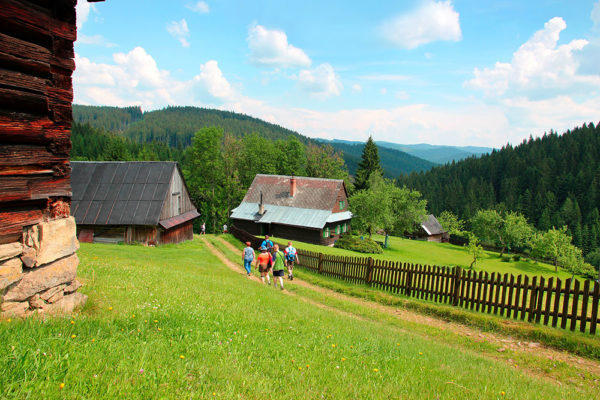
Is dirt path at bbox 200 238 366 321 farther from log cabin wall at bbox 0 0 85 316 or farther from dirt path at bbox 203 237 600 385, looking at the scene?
log cabin wall at bbox 0 0 85 316

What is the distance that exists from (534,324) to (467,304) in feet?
7.41

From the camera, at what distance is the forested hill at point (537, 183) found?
10000 centimetres

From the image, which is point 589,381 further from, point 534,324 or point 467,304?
point 467,304

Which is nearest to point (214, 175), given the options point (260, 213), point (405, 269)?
point (260, 213)

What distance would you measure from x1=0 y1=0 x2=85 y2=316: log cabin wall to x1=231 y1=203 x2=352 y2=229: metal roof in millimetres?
33546

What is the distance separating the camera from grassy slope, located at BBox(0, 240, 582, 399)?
11.0ft

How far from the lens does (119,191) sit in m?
27.2

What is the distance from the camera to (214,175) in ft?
202

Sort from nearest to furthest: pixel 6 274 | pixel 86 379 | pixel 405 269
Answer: pixel 86 379
pixel 6 274
pixel 405 269

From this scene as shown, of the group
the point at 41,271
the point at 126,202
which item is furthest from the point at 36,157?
the point at 126,202

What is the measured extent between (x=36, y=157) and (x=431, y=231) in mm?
73971

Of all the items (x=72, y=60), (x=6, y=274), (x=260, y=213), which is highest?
(x=72, y=60)

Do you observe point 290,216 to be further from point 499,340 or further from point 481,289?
point 499,340

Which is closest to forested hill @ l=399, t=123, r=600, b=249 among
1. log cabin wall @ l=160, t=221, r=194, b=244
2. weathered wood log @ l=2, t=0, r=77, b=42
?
log cabin wall @ l=160, t=221, r=194, b=244
